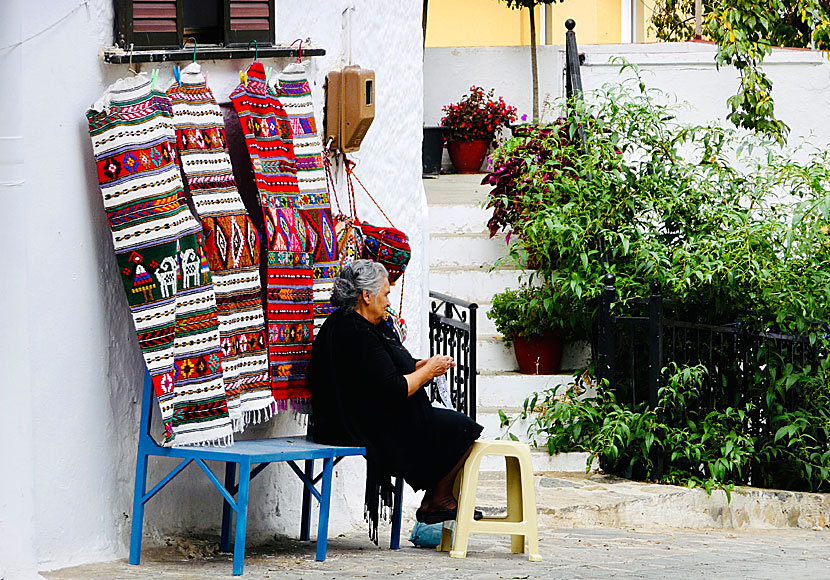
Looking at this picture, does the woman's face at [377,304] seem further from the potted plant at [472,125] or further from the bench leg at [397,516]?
the potted plant at [472,125]

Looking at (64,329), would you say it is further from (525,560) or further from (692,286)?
(692,286)

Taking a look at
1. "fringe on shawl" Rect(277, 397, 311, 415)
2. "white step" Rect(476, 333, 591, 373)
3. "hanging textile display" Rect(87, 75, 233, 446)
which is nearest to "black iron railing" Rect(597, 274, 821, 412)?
"white step" Rect(476, 333, 591, 373)

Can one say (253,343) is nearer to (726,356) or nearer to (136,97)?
(136,97)

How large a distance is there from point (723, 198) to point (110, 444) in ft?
15.5

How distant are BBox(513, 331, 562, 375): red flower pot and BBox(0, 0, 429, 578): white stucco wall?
3.63 m

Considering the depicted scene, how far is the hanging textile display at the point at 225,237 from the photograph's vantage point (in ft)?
17.0

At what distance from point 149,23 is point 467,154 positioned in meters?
8.22

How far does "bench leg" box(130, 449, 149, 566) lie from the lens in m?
5.05

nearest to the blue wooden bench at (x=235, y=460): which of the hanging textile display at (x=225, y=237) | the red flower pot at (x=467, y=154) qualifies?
the hanging textile display at (x=225, y=237)

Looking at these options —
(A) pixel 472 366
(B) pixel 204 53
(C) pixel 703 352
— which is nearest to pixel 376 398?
(B) pixel 204 53

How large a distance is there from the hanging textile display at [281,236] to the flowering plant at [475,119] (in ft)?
24.8

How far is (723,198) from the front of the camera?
27.2ft

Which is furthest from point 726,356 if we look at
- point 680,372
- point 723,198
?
point 723,198

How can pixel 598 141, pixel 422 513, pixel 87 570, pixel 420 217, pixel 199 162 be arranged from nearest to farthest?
pixel 87 570, pixel 199 162, pixel 422 513, pixel 420 217, pixel 598 141
